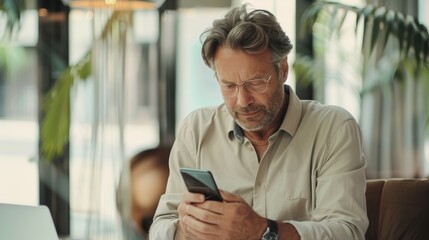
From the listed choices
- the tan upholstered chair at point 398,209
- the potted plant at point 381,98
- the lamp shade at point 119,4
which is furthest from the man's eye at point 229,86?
the potted plant at point 381,98

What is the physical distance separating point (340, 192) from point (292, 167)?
210 millimetres

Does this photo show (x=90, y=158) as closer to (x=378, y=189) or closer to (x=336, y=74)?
(x=336, y=74)

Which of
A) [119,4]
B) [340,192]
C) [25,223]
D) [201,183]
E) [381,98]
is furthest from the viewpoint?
[381,98]

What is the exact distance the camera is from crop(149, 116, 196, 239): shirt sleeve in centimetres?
242

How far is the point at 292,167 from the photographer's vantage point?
247 cm

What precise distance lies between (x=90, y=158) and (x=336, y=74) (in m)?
1.63

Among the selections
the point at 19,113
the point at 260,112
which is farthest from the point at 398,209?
the point at 19,113

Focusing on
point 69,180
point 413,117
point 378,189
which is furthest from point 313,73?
point 378,189

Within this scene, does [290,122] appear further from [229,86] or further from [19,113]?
[19,113]

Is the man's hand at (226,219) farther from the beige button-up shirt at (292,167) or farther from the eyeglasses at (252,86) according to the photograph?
the eyeglasses at (252,86)

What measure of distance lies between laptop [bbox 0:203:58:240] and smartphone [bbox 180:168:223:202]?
37 cm

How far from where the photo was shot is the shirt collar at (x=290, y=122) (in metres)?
2.50

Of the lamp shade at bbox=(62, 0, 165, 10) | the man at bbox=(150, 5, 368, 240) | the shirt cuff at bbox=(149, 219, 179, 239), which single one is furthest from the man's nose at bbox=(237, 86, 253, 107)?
the lamp shade at bbox=(62, 0, 165, 10)

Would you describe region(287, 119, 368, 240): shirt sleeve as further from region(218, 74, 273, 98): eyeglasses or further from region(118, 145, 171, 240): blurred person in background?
region(118, 145, 171, 240): blurred person in background
